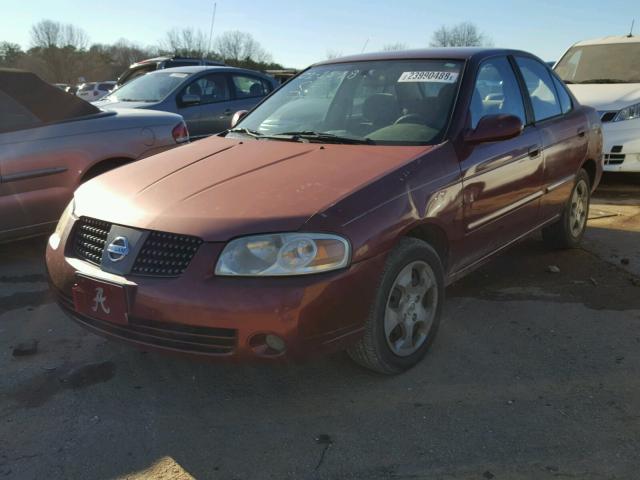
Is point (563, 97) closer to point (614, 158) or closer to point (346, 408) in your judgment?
point (614, 158)

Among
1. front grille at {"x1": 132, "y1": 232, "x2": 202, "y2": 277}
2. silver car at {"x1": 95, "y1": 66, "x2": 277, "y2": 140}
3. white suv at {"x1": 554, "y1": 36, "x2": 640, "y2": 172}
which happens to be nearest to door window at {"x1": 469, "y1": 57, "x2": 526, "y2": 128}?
front grille at {"x1": 132, "y1": 232, "x2": 202, "y2": 277}

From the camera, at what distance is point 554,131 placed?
4.26 metres

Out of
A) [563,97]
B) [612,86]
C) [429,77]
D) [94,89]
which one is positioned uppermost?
[429,77]

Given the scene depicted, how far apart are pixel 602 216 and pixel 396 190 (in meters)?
4.35

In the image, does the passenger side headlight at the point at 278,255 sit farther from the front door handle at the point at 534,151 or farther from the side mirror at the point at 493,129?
the front door handle at the point at 534,151

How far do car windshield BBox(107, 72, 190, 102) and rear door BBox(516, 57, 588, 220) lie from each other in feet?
16.8

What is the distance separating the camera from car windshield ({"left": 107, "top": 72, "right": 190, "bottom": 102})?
315 inches

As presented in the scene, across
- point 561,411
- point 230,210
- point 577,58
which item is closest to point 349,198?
point 230,210

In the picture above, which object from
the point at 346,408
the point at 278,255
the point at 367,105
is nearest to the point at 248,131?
the point at 367,105

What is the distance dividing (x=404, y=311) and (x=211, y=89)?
20.8 ft

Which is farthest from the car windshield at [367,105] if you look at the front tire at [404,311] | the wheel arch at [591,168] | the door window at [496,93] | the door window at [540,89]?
the wheel arch at [591,168]

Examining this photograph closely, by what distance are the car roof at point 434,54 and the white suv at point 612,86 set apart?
3648 mm

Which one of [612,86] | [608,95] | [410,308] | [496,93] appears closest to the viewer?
[410,308]

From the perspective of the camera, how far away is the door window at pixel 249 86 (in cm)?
883
